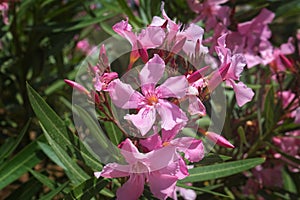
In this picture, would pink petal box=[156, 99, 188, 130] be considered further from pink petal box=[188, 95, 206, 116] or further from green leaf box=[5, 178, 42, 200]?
green leaf box=[5, 178, 42, 200]

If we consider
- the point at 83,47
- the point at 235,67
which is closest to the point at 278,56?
the point at 235,67

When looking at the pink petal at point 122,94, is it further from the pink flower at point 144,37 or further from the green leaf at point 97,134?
the green leaf at point 97,134

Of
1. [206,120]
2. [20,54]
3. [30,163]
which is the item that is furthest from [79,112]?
[20,54]

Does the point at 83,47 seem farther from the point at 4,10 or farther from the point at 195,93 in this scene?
the point at 195,93

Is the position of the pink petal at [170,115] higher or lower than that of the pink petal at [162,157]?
higher

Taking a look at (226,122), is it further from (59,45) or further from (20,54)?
(20,54)

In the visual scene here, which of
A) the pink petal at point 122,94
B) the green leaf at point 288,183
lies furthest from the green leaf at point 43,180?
the green leaf at point 288,183
